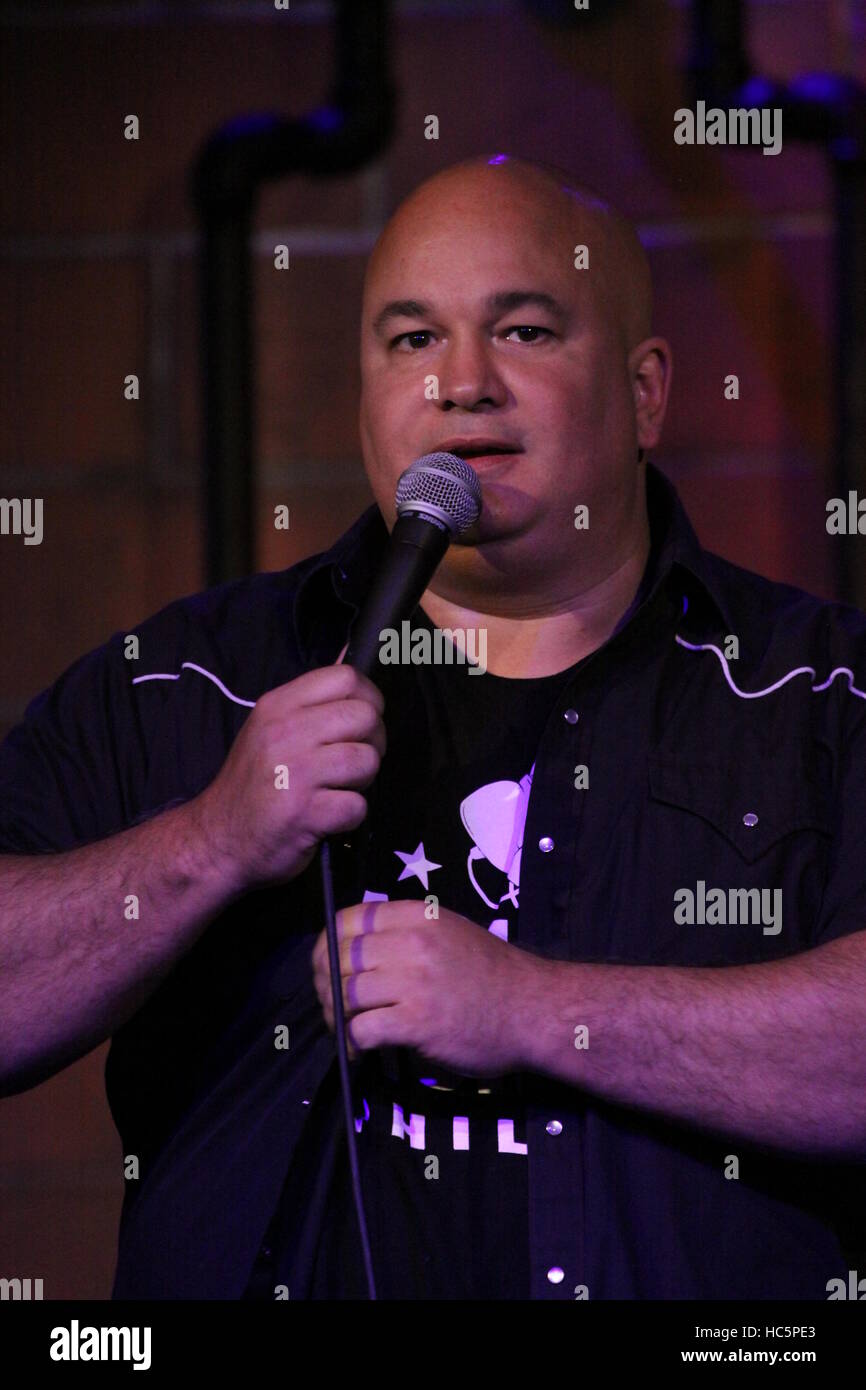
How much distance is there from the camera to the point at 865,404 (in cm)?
246

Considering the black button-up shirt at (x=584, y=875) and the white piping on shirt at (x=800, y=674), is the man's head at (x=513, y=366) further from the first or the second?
the white piping on shirt at (x=800, y=674)

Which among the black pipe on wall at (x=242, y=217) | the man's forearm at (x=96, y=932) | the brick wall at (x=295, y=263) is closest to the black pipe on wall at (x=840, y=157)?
the brick wall at (x=295, y=263)

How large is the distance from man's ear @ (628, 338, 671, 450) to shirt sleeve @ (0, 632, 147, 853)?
64 centimetres

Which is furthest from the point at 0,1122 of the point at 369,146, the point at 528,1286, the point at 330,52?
the point at 330,52

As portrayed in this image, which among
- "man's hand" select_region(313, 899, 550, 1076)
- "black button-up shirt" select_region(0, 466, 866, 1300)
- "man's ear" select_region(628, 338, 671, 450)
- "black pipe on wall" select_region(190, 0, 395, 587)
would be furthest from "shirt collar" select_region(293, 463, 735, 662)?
"black pipe on wall" select_region(190, 0, 395, 587)

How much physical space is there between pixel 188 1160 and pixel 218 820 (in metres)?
0.35

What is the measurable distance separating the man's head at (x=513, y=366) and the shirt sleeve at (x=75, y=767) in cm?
36

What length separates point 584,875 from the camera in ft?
5.26

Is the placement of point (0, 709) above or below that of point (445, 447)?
below

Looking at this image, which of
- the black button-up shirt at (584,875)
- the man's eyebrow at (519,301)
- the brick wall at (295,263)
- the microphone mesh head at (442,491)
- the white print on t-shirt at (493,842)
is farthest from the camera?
the brick wall at (295,263)

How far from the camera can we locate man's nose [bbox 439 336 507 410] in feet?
5.48

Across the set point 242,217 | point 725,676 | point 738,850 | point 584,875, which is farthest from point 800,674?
point 242,217

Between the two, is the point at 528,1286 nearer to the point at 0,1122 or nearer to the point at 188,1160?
the point at 188,1160

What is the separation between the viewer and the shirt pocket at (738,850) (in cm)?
157
